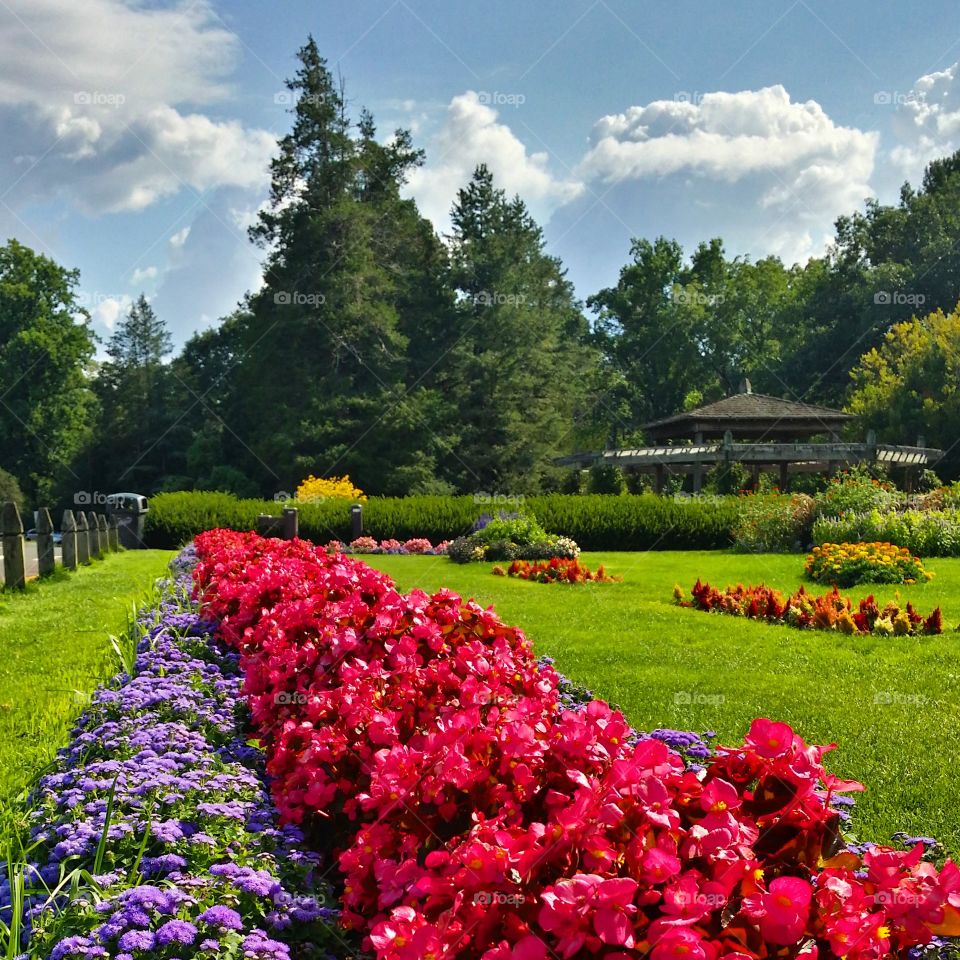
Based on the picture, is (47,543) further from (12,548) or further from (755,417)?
(755,417)

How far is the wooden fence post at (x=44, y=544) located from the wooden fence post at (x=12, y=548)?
1319 millimetres

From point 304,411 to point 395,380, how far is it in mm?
3883

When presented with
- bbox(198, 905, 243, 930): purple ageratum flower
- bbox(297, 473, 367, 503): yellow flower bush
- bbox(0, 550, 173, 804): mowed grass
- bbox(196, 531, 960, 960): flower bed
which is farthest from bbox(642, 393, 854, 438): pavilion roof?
bbox(198, 905, 243, 930): purple ageratum flower

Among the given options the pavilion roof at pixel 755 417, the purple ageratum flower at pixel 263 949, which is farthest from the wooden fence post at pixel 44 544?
the pavilion roof at pixel 755 417

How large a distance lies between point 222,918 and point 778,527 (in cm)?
1585

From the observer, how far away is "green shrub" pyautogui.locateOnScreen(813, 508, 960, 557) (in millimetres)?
14000

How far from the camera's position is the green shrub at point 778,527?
54.1 ft

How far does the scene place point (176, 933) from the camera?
220 cm

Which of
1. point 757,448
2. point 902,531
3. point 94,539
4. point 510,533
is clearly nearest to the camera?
point 902,531

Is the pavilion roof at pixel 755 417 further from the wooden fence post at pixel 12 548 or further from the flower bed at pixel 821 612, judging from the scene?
the wooden fence post at pixel 12 548

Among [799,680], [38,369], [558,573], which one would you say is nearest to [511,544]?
[558,573]

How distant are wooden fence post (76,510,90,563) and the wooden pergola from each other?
16.7m

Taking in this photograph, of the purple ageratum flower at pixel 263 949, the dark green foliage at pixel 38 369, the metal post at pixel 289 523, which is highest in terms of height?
the dark green foliage at pixel 38 369

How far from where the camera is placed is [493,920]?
6.18 ft
